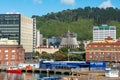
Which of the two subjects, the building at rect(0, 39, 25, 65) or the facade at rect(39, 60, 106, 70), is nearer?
the facade at rect(39, 60, 106, 70)

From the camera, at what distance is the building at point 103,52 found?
165m

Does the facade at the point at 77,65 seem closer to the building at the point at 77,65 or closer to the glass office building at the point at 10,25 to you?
the building at the point at 77,65

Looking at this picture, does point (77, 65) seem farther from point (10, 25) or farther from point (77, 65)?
point (10, 25)

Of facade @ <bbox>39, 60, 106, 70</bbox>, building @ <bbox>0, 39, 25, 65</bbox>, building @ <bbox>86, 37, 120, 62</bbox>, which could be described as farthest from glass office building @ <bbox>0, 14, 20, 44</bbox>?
facade @ <bbox>39, 60, 106, 70</bbox>

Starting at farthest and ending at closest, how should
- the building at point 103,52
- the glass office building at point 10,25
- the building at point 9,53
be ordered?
the glass office building at point 10,25, the building at point 103,52, the building at point 9,53

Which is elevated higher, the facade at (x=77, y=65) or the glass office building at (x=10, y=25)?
the glass office building at (x=10, y=25)

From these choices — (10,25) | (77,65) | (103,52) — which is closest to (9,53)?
(77,65)

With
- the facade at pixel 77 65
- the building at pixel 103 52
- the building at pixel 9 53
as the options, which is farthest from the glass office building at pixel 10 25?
the facade at pixel 77 65

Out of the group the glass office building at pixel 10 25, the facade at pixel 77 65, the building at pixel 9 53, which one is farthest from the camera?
the glass office building at pixel 10 25

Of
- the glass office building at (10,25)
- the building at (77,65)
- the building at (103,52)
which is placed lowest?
the building at (77,65)

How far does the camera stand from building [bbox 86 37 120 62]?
542 ft

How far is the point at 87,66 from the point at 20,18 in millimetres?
65734

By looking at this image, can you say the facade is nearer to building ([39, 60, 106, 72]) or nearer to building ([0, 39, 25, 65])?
building ([39, 60, 106, 72])

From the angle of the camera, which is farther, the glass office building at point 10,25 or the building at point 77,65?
the glass office building at point 10,25
